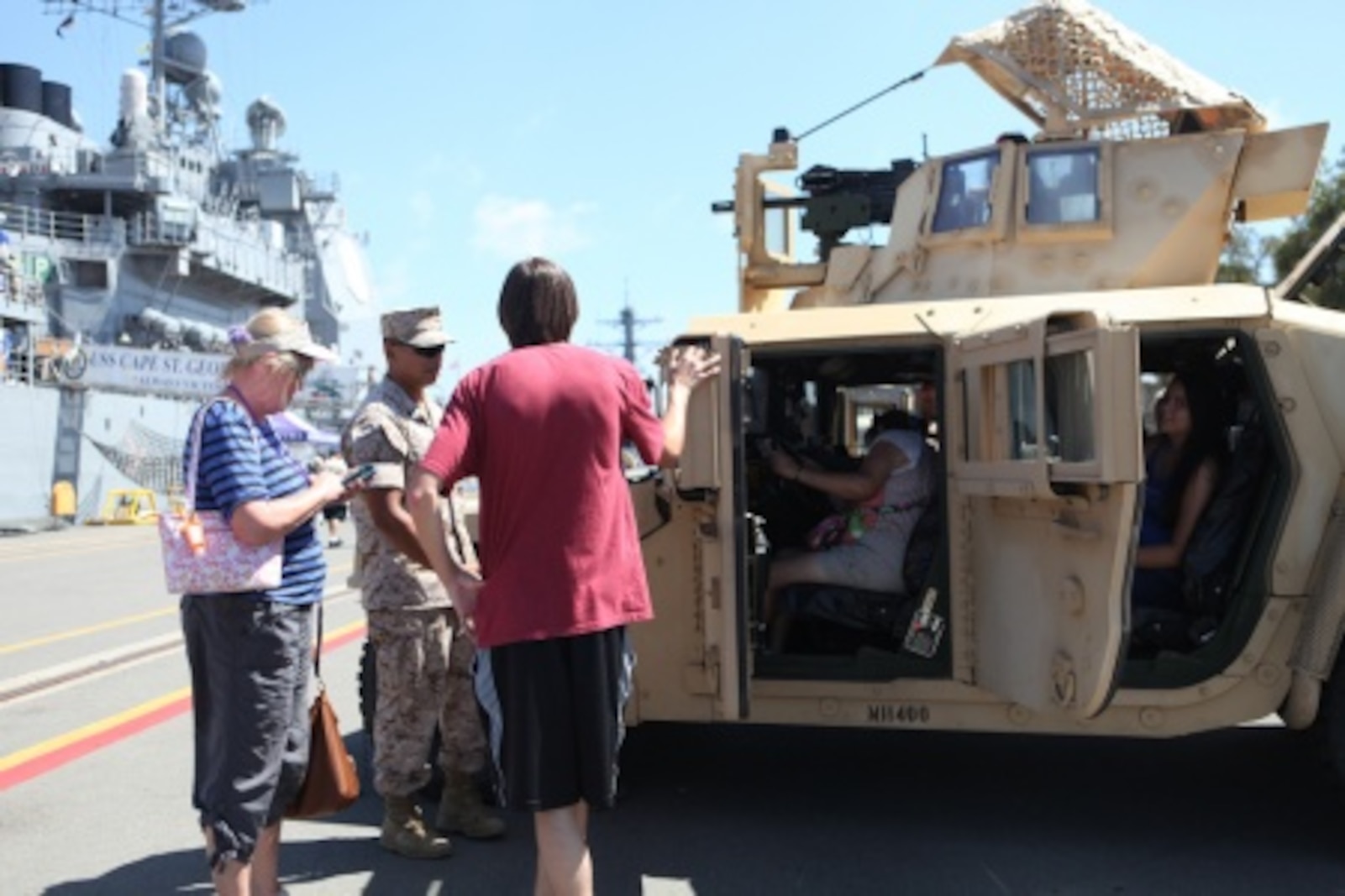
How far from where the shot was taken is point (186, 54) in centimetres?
4441

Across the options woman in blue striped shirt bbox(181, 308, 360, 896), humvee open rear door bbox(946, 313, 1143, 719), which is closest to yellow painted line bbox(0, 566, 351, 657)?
woman in blue striped shirt bbox(181, 308, 360, 896)

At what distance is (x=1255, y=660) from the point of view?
13.3ft

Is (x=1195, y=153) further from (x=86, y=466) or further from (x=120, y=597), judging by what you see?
(x=86, y=466)

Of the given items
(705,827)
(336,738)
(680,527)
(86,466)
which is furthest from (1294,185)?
(86,466)

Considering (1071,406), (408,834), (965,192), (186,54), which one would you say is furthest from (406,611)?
(186,54)

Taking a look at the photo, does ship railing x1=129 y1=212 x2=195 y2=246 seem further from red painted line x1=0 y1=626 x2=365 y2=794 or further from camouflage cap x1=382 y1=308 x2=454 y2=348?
camouflage cap x1=382 y1=308 x2=454 y2=348

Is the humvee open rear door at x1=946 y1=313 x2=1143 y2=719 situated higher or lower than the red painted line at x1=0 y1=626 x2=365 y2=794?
higher

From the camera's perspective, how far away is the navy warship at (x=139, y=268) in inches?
1131

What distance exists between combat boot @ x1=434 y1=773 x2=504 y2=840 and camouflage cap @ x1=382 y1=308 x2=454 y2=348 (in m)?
1.56

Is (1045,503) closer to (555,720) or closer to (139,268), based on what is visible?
(555,720)

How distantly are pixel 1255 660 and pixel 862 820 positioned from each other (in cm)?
148

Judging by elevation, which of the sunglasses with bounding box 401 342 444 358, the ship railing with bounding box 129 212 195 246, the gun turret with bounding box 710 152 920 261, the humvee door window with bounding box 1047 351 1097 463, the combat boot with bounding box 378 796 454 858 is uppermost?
the ship railing with bounding box 129 212 195 246

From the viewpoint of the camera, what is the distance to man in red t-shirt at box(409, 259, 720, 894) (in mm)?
2951

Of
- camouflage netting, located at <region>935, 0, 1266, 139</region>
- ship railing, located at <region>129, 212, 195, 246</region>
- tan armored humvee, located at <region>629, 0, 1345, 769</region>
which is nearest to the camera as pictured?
tan armored humvee, located at <region>629, 0, 1345, 769</region>
